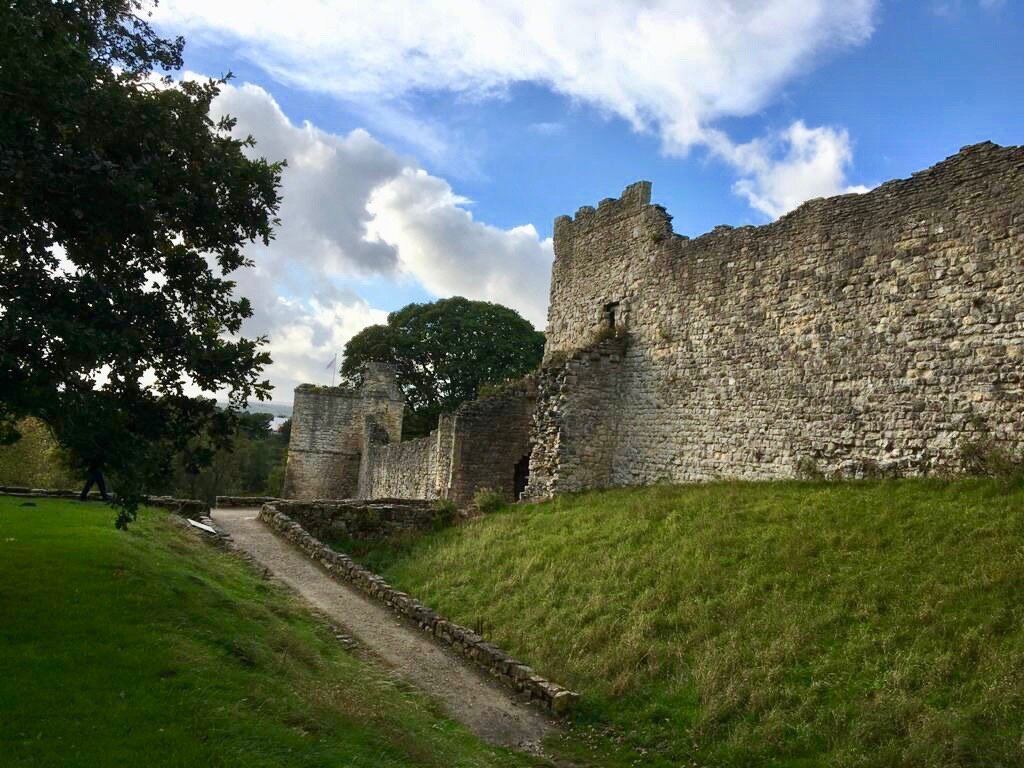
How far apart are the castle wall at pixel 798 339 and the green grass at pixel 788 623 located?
40.0 inches

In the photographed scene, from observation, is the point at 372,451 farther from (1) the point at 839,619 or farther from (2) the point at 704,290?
(1) the point at 839,619

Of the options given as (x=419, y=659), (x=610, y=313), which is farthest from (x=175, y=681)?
(x=610, y=313)

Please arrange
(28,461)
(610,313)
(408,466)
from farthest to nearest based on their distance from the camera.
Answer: (28,461) < (408,466) < (610,313)

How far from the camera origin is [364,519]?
59.5 feet

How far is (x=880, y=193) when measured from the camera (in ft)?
38.7

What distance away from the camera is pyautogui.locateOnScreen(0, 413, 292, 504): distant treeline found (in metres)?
20.9

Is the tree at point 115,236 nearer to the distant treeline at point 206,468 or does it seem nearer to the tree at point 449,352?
the distant treeline at point 206,468

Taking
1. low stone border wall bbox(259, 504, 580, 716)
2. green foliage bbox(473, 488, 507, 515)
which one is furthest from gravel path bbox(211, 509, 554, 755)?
green foliage bbox(473, 488, 507, 515)

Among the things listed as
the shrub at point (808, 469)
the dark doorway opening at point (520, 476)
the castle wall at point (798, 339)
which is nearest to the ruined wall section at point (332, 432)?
the dark doorway opening at point (520, 476)

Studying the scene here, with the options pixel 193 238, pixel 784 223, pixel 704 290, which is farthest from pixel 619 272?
pixel 193 238

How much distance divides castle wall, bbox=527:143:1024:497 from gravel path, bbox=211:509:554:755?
5303 mm

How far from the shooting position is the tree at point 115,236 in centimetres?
659

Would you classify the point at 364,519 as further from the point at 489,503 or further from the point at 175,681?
the point at 175,681

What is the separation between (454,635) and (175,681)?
474 centimetres
